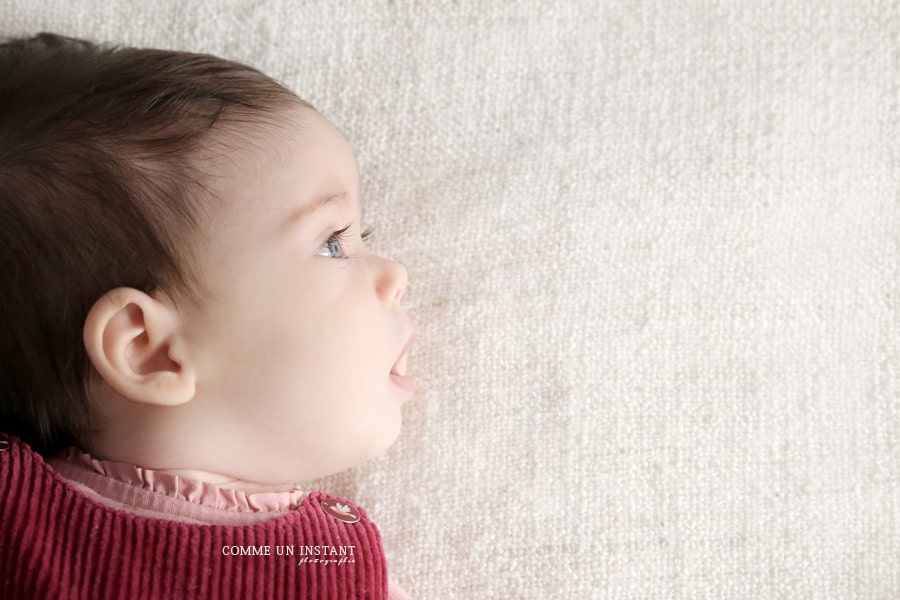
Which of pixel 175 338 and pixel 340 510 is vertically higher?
pixel 175 338

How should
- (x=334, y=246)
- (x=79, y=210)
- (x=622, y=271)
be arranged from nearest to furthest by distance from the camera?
(x=79, y=210), (x=334, y=246), (x=622, y=271)

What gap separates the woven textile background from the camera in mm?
1063

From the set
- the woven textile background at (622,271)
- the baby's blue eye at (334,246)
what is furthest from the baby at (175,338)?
the woven textile background at (622,271)

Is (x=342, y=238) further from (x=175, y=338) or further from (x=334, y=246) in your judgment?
(x=175, y=338)

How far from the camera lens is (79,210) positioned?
87cm

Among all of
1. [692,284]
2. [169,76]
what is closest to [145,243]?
[169,76]

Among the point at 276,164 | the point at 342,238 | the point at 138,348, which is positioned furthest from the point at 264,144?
the point at 138,348

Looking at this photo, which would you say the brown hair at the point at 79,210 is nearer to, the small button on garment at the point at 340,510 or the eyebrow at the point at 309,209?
the eyebrow at the point at 309,209

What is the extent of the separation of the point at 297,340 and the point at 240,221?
0.14 m

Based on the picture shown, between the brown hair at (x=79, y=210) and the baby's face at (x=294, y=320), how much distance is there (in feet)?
0.14

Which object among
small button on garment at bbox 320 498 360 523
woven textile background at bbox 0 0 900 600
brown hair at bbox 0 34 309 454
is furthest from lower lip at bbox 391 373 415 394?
brown hair at bbox 0 34 309 454

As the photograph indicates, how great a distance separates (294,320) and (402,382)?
7.7 inches

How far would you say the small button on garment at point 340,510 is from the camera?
0.99m

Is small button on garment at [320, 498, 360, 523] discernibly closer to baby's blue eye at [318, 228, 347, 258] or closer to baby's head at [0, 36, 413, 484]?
baby's head at [0, 36, 413, 484]
